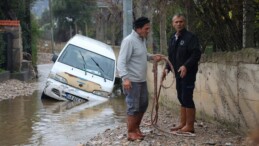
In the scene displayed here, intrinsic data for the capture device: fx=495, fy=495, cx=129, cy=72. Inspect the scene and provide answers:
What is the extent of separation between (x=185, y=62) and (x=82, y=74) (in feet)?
25.5

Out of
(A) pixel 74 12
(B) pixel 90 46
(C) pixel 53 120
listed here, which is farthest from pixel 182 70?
(A) pixel 74 12

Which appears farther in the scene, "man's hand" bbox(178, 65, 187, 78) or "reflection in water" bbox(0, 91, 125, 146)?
"reflection in water" bbox(0, 91, 125, 146)

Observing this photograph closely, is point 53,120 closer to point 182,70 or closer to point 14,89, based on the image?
point 182,70

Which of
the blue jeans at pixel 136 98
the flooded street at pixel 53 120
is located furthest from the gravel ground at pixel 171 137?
the flooded street at pixel 53 120

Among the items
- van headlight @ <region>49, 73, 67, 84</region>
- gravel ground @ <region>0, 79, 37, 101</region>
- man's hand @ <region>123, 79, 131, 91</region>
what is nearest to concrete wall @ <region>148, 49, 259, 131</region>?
man's hand @ <region>123, 79, 131, 91</region>

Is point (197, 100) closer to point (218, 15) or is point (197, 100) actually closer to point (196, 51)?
point (218, 15)

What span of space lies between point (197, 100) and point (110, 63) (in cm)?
692

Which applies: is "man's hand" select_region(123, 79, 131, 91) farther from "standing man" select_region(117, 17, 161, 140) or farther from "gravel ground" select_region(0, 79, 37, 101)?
"gravel ground" select_region(0, 79, 37, 101)

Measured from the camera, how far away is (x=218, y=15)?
8508 millimetres

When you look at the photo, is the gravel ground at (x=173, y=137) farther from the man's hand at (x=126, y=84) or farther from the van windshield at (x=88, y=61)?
the van windshield at (x=88, y=61)

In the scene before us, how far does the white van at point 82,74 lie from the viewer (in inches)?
539

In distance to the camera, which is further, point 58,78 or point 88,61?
point 88,61

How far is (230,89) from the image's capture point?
733 cm

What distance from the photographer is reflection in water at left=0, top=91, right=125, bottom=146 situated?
8.34 metres
